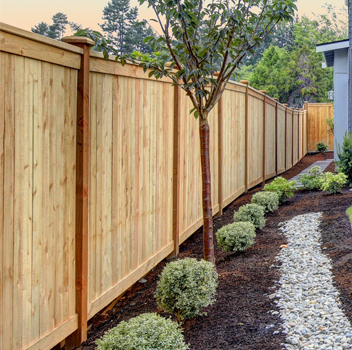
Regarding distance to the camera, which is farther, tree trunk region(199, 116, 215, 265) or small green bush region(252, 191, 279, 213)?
small green bush region(252, 191, 279, 213)

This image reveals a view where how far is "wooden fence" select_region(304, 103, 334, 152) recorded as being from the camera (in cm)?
2358

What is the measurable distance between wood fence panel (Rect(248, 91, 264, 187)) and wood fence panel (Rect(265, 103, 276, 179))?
66cm

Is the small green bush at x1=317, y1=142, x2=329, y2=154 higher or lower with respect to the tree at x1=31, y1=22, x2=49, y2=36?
lower

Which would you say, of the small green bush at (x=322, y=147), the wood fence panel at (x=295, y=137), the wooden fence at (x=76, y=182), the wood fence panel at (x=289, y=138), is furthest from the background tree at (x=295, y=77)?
the wooden fence at (x=76, y=182)

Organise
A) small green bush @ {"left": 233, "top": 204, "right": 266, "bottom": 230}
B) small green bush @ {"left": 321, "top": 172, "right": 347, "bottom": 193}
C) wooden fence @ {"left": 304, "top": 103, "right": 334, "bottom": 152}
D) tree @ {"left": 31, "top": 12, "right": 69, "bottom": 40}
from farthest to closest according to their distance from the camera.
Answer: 1. tree @ {"left": 31, "top": 12, "right": 69, "bottom": 40}
2. wooden fence @ {"left": 304, "top": 103, "right": 334, "bottom": 152}
3. small green bush @ {"left": 321, "top": 172, "right": 347, "bottom": 193}
4. small green bush @ {"left": 233, "top": 204, "right": 266, "bottom": 230}

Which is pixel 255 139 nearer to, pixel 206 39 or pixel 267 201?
pixel 267 201

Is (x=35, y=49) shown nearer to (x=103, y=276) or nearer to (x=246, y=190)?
(x=103, y=276)

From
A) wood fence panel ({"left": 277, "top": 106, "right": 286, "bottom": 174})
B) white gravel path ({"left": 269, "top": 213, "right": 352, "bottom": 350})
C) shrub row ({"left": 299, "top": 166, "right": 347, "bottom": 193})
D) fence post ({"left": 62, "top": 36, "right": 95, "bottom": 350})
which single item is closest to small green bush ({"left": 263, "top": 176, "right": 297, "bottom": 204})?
shrub row ({"left": 299, "top": 166, "right": 347, "bottom": 193})

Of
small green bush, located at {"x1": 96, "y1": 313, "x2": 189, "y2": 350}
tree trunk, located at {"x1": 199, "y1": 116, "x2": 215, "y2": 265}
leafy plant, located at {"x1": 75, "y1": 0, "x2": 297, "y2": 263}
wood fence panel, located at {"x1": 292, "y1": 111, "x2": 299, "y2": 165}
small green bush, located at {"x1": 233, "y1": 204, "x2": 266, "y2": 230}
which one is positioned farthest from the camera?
wood fence panel, located at {"x1": 292, "y1": 111, "x2": 299, "y2": 165}

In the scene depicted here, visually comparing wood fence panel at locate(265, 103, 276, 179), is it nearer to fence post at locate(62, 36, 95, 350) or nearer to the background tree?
fence post at locate(62, 36, 95, 350)

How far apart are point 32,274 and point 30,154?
658 mm

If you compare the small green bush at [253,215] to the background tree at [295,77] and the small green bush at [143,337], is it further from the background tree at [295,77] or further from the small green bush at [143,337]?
the background tree at [295,77]

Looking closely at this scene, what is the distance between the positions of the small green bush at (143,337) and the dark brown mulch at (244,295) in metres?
0.45

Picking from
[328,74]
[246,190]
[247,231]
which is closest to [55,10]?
[328,74]
